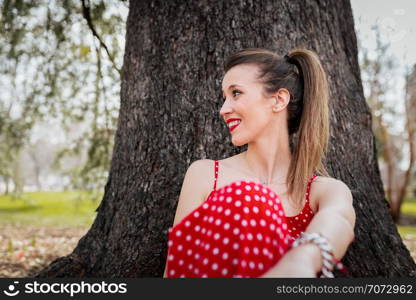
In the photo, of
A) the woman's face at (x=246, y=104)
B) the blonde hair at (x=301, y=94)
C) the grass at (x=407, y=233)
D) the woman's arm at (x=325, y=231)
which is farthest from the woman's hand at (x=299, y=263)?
the grass at (x=407, y=233)

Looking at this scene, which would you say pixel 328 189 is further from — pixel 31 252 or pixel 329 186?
pixel 31 252

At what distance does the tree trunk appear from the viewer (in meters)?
Answer: 2.42

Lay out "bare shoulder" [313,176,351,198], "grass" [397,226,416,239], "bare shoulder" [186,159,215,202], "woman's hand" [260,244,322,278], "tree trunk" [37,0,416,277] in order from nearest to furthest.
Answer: "woman's hand" [260,244,322,278], "bare shoulder" [313,176,351,198], "bare shoulder" [186,159,215,202], "tree trunk" [37,0,416,277], "grass" [397,226,416,239]

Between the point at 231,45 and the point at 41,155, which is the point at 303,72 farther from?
the point at 41,155

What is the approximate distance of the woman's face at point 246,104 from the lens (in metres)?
2.03

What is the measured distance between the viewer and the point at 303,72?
2156 mm

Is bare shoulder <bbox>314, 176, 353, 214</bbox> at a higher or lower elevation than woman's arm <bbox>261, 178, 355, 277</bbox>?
higher

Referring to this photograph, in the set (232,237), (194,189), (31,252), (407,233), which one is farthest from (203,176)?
(407,233)

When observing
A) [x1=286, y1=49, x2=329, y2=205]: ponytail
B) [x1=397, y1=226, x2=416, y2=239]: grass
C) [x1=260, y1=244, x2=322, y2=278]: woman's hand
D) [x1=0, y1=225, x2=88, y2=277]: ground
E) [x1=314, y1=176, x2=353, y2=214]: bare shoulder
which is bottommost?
[x1=397, y1=226, x2=416, y2=239]: grass

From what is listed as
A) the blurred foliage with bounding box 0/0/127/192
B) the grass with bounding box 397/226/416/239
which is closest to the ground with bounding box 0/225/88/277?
the blurred foliage with bounding box 0/0/127/192

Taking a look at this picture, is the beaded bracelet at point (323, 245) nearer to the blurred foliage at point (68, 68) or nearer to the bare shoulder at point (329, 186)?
the bare shoulder at point (329, 186)

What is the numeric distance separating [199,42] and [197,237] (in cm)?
145

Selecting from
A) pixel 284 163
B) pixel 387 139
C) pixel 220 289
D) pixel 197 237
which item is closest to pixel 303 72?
pixel 284 163

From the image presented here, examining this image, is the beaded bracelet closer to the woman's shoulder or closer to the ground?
the woman's shoulder
